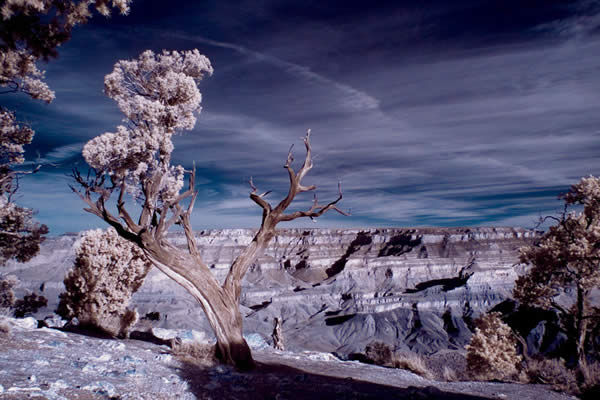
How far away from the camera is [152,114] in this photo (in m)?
9.09

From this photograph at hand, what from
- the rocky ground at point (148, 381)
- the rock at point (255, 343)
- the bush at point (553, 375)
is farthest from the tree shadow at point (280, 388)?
the rock at point (255, 343)

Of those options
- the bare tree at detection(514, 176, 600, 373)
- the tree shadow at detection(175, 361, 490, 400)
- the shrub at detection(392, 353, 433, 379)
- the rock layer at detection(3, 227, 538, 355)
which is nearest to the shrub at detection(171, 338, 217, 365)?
the tree shadow at detection(175, 361, 490, 400)

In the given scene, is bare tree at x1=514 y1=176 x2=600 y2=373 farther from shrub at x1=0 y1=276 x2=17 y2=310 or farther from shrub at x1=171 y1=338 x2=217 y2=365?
shrub at x1=0 y1=276 x2=17 y2=310

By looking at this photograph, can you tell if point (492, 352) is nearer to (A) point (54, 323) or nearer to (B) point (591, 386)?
(B) point (591, 386)

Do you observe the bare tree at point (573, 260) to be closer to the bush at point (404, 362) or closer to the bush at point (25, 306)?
the bush at point (404, 362)

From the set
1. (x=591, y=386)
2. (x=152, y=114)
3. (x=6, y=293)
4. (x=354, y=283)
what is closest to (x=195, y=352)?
(x=152, y=114)

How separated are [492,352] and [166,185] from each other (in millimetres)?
12752

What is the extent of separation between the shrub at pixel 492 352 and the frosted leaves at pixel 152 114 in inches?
487

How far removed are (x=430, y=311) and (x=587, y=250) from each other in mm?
72779

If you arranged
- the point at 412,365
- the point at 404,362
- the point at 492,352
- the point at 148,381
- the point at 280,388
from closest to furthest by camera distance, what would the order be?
1. the point at 148,381
2. the point at 280,388
3. the point at 412,365
4. the point at 404,362
5. the point at 492,352

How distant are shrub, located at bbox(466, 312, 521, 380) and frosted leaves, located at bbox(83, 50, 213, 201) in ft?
40.5

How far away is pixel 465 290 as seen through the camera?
85.8 metres

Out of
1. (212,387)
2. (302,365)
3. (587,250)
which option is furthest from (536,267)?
(212,387)

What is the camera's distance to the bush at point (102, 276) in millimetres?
17828
